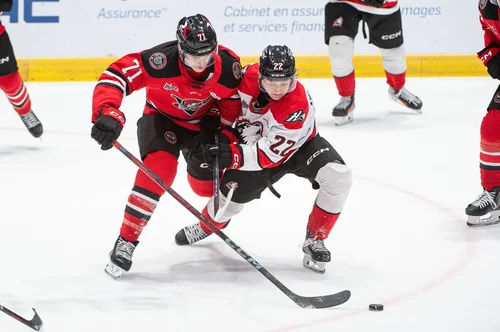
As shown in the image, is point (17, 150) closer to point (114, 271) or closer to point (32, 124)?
point (32, 124)

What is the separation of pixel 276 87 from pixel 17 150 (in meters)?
2.59

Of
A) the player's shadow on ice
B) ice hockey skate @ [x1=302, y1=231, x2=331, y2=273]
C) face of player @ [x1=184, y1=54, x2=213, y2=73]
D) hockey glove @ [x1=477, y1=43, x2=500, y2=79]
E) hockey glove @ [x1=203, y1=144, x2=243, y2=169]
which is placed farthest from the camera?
the player's shadow on ice

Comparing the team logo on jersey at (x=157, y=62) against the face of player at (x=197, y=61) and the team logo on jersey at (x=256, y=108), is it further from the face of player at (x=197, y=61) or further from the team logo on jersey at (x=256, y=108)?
the team logo on jersey at (x=256, y=108)

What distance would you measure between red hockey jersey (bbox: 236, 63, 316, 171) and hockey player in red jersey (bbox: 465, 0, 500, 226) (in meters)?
0.91

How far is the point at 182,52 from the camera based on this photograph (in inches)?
120

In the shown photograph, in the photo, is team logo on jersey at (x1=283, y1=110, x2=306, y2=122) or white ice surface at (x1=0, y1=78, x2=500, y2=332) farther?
team logo on jersey at (x1=283, y1=110, x2=306, y2=122)

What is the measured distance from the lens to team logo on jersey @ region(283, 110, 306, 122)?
9.81 feet

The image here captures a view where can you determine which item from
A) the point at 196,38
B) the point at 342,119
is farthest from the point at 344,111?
the point at 196,38

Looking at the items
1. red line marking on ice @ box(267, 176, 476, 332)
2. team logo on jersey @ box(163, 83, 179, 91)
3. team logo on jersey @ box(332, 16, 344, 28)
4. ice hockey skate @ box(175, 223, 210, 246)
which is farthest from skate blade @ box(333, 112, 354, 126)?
team logo on jersey @ box(163, 83, 179, 91)

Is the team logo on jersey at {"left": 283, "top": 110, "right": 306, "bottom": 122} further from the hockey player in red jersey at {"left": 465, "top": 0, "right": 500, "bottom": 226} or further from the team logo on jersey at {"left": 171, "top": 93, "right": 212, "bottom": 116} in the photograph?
the hockey player in red jersey at {"left": 465, "top": 0, "right": 500, "bottom": 226}

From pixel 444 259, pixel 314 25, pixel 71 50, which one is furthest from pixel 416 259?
pixel 71 50

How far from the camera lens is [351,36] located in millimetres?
5594

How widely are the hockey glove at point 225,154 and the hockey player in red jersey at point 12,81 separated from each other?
2.34 m

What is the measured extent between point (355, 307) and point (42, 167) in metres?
2.46
